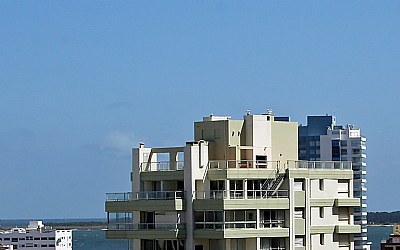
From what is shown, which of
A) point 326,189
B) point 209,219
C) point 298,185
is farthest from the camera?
point 326,189

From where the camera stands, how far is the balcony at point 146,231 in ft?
158

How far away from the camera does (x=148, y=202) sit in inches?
1933

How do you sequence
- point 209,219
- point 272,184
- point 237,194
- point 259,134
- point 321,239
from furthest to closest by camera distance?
1. point 321,239
2. point 259,134
3. point 272,184
4. point 237,194
5. point 209,219

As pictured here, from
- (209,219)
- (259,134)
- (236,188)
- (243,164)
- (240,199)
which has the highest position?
(259,134)

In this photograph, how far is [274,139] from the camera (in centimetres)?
5094

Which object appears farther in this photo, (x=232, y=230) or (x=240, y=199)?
(x=240, y=199)

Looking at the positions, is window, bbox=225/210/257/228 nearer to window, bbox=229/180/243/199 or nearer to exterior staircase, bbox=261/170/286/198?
window, bbox=229/180/243/199

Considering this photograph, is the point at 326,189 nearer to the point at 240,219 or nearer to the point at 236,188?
the point at 236,188

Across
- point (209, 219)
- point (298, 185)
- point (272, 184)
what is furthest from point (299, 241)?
point (209, 219)

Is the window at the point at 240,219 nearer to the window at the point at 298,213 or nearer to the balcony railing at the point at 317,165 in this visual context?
the window at the point at 298,213

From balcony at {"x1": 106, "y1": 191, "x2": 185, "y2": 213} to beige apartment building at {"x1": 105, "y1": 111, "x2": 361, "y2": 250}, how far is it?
1.5 inches

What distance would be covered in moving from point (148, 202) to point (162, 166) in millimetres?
1949

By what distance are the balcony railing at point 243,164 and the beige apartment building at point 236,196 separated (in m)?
0.04

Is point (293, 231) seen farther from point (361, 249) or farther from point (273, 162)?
point (361, 249)
